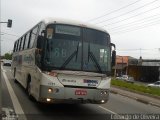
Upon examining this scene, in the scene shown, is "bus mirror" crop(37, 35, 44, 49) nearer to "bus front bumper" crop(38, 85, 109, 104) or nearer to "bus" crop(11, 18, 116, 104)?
"bus" crop(11, 18, 116, 104)

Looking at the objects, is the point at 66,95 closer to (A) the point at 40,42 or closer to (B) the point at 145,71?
(A) the point at 40,42

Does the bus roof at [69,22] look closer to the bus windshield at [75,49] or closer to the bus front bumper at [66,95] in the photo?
the bus windshield at [75,49]

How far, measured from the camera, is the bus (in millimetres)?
11922

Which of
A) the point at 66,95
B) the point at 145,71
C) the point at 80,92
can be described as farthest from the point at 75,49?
the point at 145,71

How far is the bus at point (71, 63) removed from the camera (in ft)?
39.1

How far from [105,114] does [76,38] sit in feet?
9.21

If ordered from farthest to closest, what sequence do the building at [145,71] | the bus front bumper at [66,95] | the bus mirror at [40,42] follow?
the building at [145,71] < the bus mirror at [40,42] < the bus front bumper at [66,95]

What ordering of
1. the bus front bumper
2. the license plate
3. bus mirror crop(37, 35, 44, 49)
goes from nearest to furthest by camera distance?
the bus front bumper → the license plate → bus mirror crop(37, 35, 44, 49)

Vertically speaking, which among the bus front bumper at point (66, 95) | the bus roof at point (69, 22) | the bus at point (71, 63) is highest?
the bus roof at point (69, 22)

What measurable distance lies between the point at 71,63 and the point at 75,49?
1.65 feet

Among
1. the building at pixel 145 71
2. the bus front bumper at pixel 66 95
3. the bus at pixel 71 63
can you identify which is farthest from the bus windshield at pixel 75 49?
the building at pixel 145 71

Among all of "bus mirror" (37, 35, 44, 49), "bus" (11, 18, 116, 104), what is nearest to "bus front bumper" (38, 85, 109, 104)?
"bus" (11, 18, 116, 104)

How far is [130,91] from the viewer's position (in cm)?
2634

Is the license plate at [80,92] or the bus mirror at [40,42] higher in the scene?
the bus mirror at [40,42]
